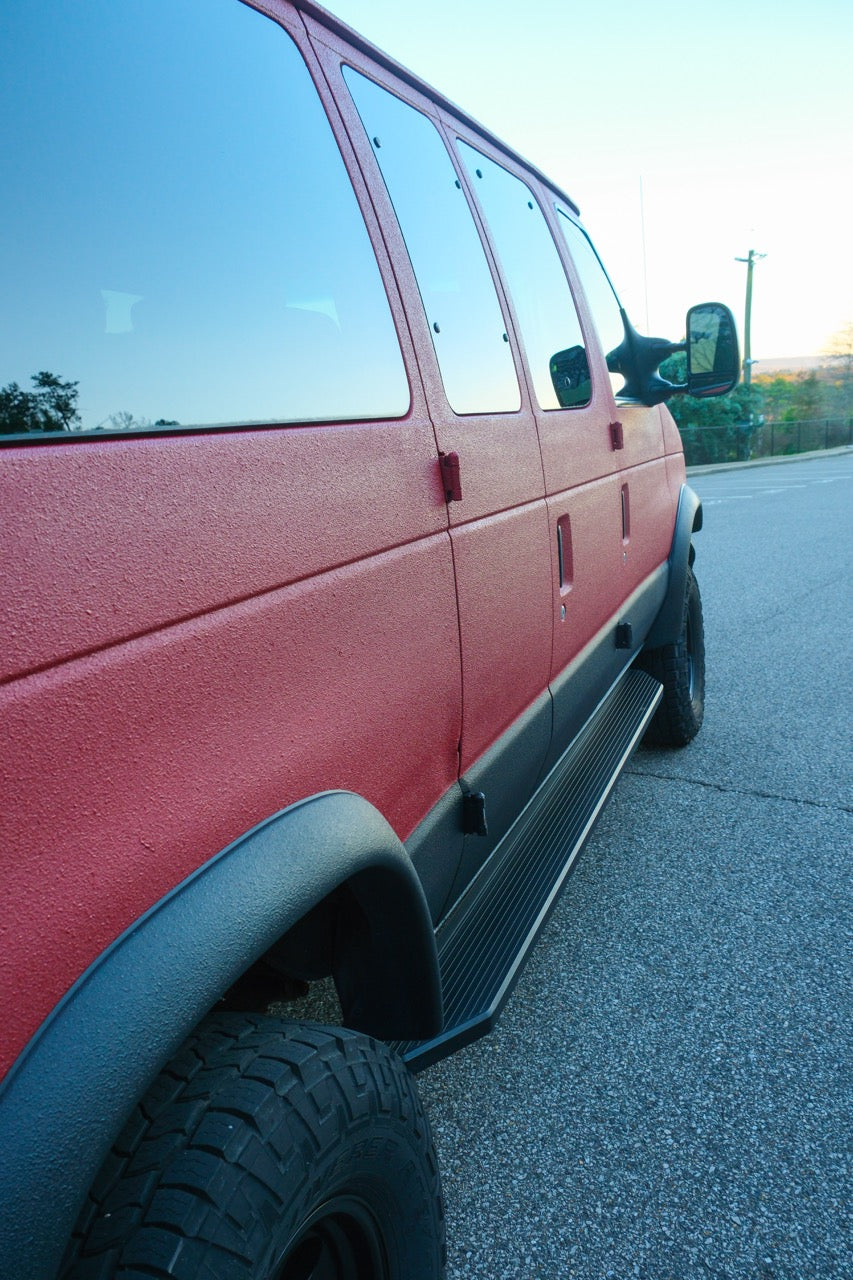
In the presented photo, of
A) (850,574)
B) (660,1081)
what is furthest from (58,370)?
(850,574)

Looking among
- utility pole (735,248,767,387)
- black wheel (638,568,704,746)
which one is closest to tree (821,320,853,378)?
utility pole (735,248,767,387)

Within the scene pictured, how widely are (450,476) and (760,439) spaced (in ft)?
110

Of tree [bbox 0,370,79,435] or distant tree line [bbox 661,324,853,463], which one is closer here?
tree [bbox 0,370,79,435]

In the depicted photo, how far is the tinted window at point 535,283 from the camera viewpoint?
2.25 meters

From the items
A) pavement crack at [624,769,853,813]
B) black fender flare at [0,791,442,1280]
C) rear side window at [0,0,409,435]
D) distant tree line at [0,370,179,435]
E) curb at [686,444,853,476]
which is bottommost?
curb at [686,444,853,476]

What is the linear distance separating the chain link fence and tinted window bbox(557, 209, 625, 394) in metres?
20.0

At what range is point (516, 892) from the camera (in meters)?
2.06

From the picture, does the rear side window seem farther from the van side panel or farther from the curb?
the curb

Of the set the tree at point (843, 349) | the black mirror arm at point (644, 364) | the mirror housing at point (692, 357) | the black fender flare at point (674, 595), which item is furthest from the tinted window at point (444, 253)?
the tree at point (843, 349)

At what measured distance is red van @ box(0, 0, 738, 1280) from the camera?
2.81 feet

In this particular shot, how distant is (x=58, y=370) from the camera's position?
96 cm

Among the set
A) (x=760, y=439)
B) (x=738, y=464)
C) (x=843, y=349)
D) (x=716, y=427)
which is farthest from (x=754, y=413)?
(x=843, y=349)

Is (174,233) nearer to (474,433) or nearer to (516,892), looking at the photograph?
(474,433)

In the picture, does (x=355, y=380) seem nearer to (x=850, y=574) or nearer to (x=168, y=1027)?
(x=168, y=1027)
